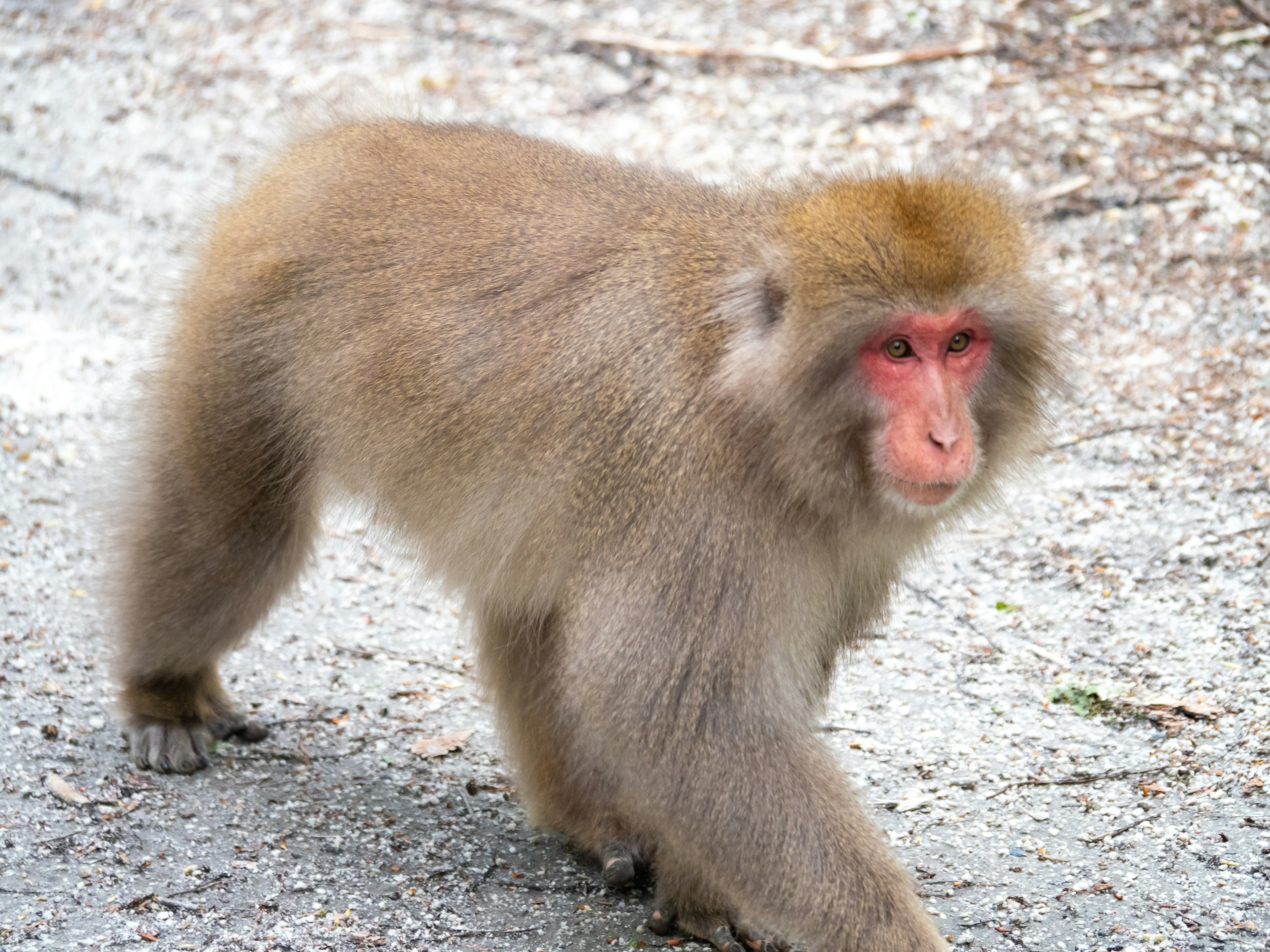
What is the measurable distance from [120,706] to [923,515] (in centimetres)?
281

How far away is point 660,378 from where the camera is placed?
3379 mm

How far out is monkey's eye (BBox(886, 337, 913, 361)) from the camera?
10.3 feet

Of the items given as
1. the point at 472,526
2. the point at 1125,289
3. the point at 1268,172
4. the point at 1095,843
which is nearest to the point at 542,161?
the point at 472,526

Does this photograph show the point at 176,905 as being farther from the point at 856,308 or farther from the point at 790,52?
the point at 790,52

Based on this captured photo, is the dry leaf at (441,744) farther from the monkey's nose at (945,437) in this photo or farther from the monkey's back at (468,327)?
the monkey's nose at (945,437)

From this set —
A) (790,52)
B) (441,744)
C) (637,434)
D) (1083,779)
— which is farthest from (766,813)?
(790,52)

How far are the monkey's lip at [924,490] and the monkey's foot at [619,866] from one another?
152 cm

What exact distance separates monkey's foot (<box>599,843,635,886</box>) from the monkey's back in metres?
0.92

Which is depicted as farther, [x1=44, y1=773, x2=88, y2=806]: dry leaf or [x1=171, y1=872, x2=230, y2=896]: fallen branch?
[x1=44, y1=773, x2=88, y2=806]: dry leaf

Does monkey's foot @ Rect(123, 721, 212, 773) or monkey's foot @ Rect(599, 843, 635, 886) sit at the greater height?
monkey's foot @ Rect(123, 721, 212, 773)

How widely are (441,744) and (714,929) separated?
140 cm

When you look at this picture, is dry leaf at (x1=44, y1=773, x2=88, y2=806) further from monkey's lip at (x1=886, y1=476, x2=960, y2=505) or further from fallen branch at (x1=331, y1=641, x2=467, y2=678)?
monkey's lip at (x1=886, y1=476, x2=960, y2=505)

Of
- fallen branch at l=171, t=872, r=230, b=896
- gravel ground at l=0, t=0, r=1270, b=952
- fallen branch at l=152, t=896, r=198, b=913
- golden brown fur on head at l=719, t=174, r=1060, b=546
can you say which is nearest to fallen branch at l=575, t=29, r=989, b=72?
gravel ground at l=0, t=0, r=1270, b=952

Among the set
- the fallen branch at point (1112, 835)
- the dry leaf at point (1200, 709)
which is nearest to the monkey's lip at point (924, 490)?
the fallen branch at point (1112, 835)
